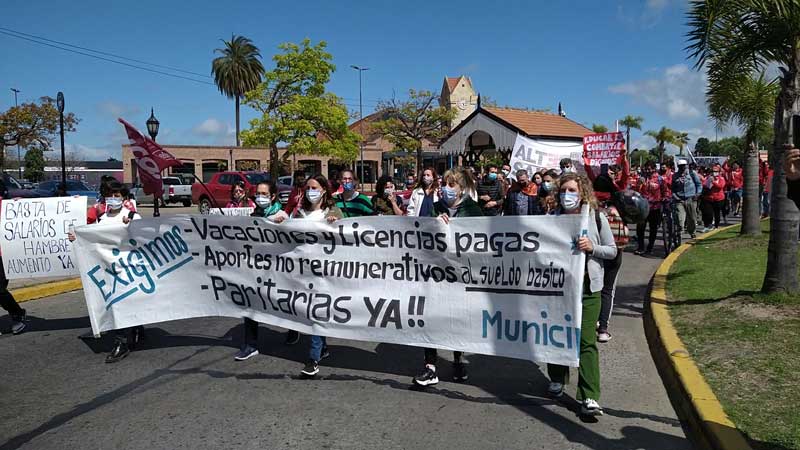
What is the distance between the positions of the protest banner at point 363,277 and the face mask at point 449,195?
0.36 metres

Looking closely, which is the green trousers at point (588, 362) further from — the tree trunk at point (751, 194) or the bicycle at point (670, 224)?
the tree trunk at point (751, 194)

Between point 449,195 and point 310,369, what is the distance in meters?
1.95

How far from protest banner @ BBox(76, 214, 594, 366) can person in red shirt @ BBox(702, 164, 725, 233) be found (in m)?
12.8

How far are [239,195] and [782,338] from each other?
6.36 m

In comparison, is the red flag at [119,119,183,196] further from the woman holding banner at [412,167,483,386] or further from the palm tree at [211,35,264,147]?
the palm tree at [211,35,264,147]

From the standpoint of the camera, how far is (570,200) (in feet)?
14.8

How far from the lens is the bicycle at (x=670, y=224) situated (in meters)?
12.4

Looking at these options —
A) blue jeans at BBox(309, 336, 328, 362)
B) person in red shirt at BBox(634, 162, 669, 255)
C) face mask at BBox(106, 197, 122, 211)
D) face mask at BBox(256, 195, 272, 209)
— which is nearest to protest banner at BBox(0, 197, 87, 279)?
face mask at BBox(106, 197, 122, 211)

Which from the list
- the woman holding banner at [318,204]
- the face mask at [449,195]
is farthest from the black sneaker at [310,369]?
the face mask at [449,195]

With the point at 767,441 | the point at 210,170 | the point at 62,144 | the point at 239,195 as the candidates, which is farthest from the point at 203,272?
the point at 210,170

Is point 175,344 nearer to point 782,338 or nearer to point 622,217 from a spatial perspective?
point 622,217

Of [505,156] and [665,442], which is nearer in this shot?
[665,442]

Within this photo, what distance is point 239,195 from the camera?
26.2 ft

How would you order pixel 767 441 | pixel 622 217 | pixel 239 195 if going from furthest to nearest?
pixel 239 195
pixel 622 217
pixel 767 441
